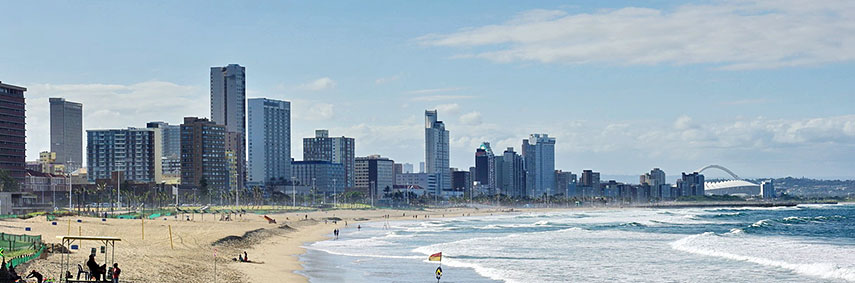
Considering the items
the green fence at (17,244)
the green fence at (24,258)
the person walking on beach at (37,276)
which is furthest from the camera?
the green fence at (17,244)

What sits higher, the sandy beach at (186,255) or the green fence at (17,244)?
the green fence at (17,244)

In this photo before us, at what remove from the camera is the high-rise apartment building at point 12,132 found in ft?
634

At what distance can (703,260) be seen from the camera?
58.7 m

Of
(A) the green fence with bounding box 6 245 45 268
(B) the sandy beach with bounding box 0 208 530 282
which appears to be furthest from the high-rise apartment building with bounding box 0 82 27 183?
(A) the green fence with bounding box 6 245 45 268

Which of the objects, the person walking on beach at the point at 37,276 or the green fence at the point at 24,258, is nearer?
the person walking on beach at the point at 37,276

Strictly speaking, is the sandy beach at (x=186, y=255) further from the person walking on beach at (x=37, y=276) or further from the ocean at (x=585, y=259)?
the ocean at (x=585, y=259)

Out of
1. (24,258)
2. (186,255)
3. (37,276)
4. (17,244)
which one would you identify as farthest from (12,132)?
(37,276)

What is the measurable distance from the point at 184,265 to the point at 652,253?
35.4 m

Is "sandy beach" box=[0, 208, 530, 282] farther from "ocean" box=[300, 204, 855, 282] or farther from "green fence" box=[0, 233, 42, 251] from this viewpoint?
"ocean" box=[300, 204, 855, 282]

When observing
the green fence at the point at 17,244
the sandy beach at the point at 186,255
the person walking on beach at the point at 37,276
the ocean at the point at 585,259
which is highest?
the green fence at the point at 17,244

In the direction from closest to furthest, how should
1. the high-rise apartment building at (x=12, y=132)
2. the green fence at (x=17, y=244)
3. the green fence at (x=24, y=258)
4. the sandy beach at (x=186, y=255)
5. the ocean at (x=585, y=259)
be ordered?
the green fence at (x=24, y=258) < the sandy beach at (x=186, y=255) < the green fence at (x=17, y=244) < the ocean at (x=585, y=259) < the high-rise apartment building at (x=12, y=132)

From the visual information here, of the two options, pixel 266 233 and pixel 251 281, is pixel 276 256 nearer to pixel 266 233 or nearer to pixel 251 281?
pixel 251 281

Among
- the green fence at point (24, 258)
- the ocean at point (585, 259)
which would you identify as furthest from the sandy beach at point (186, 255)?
the ocean at point (585, 259)

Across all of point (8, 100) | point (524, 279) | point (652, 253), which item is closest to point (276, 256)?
point (524, 279)
